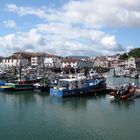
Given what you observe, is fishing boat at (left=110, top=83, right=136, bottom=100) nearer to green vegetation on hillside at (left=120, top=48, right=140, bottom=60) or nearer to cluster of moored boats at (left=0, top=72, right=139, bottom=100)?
cluster of moored boats at (left=0, top=72, right=139, bottom=100)

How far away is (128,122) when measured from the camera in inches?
1077

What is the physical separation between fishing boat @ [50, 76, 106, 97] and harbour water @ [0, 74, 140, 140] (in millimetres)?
1123

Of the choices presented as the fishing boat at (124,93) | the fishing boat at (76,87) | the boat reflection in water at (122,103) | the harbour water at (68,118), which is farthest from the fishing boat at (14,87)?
the boat reflection in water at (122,103)

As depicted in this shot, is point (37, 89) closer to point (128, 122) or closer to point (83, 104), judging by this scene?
point (83, 104)

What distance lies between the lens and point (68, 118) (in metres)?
29.0

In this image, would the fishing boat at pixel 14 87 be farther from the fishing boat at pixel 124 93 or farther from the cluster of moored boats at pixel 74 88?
the fishing boat at pixel 124 93

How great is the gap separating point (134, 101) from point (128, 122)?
10.8 meters

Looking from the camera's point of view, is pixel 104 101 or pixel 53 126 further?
pixel 104 101

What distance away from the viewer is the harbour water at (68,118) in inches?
918

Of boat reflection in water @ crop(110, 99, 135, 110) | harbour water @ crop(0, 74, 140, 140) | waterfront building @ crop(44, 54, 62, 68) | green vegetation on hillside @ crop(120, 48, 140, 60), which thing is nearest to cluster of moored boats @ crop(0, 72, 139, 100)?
boat reflection in water @ crop(110, 99, 135, 110)

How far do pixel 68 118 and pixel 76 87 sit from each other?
14745 millimetres

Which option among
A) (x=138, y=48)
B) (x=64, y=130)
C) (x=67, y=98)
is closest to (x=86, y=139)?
(x=64, y=130)

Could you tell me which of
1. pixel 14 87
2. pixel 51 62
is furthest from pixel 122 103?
pixel 51 62

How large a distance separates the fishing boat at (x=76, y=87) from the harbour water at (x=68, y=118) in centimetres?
112
